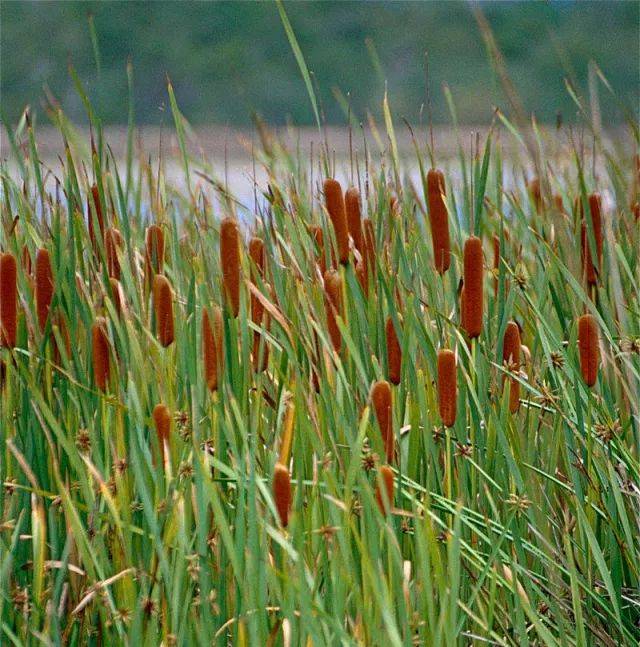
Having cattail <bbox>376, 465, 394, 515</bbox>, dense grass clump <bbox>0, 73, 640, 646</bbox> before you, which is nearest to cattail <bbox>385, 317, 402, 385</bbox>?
dense grass clump <bbox>0, 73, 640, 646</bbox>

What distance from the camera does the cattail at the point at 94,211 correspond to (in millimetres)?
1666

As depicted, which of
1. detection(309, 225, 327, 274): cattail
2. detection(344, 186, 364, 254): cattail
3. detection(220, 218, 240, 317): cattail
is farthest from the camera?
detection(309, 225, 327, 274): cattail

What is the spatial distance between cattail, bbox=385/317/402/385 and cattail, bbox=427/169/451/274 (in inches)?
7.8

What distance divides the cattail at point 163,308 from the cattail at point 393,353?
0.28 metres

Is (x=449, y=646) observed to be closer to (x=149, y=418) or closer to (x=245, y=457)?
(x=245, y=457)

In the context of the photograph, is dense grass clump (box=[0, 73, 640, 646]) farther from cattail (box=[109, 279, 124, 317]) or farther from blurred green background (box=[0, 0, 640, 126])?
blurred green background (box=[0, 0, 640, 126])

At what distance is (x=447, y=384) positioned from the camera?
1.33 m

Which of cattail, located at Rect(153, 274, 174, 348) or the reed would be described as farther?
the reed

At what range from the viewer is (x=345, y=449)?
1.45 m

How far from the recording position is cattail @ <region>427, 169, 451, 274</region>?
1585mm

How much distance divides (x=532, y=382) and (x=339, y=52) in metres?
17.4

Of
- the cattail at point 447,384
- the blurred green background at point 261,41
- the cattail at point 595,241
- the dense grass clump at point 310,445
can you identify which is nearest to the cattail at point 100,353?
the dense grass clump at point 310,445

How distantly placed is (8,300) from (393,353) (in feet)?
1.63

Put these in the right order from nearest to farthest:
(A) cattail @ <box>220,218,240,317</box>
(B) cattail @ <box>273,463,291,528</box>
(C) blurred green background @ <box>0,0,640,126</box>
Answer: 1. (B) cattail @ <box>273,463,291,528</box>
2. (A) cattail @ <box>220,218,240,317</box>
3. (C) blurred green background @ <box>0,0,640,126</box>
